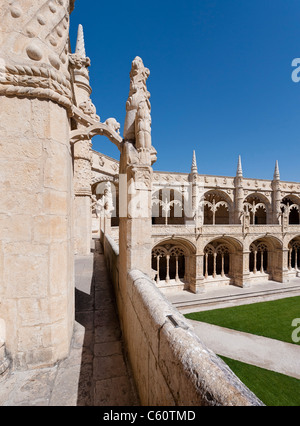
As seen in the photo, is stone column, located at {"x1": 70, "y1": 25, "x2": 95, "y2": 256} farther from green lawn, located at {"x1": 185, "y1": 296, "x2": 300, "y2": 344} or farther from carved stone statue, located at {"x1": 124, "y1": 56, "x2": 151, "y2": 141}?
green lawn, located at {"x1": 185, "y1": 296, "x2": 300, "y2": 344}

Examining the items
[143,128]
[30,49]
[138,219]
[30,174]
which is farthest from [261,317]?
[30,49]

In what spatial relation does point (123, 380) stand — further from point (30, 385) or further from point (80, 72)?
point (80, 72)

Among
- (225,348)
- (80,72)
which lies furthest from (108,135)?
(225,348)

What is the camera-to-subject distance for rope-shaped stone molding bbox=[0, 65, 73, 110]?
1.89 metres

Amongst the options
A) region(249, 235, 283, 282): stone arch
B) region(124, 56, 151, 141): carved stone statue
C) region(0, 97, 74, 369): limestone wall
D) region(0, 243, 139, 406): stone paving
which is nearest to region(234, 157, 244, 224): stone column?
region(249, 235, 283, 282): stone arch

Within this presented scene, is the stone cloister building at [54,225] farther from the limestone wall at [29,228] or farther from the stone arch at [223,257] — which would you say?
the stone arch at [223,257]

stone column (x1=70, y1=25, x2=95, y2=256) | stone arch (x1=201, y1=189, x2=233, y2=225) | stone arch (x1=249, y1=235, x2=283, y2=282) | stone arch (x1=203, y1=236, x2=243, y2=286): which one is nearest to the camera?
stone column (x1=70, y1=25, x2=95, y2=256)

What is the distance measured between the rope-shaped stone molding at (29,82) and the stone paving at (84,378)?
270 cm

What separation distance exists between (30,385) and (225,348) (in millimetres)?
8439

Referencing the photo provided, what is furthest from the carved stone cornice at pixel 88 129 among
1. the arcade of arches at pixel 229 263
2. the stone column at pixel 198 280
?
the stone column at pixel 198 280

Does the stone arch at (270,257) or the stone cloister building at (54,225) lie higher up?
the stone cloister building at (54,225)

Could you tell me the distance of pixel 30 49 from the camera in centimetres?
191

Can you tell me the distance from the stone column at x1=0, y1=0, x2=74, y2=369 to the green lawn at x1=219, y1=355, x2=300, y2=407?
669 centimetres

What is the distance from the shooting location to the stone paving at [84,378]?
68.2 inches
